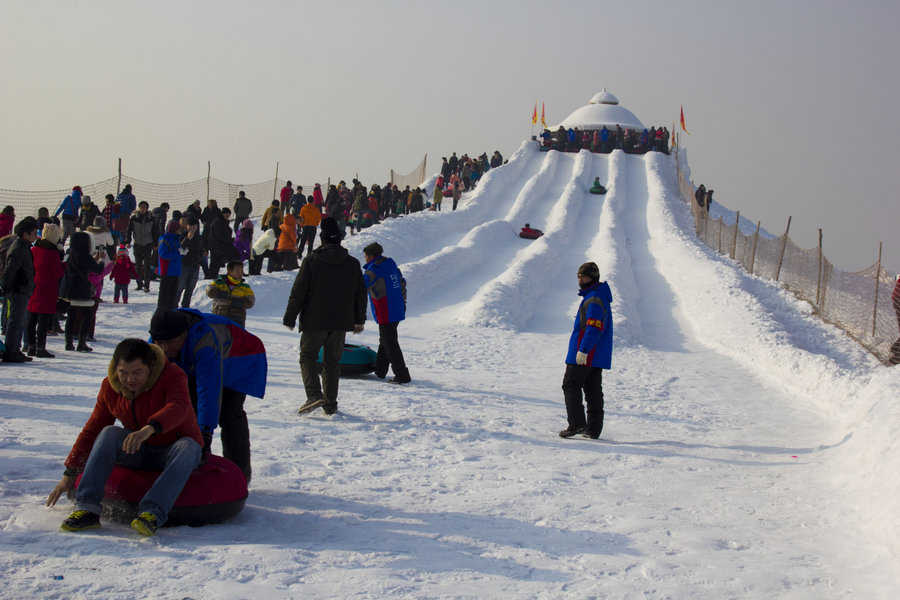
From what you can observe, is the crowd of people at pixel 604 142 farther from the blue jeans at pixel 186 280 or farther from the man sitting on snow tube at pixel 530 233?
the blue jeans at pixel 186 280

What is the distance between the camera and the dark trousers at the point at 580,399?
24.1ft

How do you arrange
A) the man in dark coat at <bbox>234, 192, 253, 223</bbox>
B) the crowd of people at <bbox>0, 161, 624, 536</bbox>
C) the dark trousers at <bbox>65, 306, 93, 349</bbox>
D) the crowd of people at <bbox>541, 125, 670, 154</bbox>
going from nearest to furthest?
1. the crowd of people at <bbox>0, 161, 624, 536</bbox>
2. the dark trousers at <bbox>65, 306, 93, 349</bbox>
3. the man in dark coat at <bbox>234, 192, 253, 223</bbox>
4. the crowd of people at <bbox>541, 125, 670, 154</bbox>

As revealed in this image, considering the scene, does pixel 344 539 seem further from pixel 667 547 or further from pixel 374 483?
pixel 667 547

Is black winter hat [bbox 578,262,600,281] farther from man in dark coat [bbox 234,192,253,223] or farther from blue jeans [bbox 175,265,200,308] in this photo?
man in dark coat [bbox 234,192,253,223]

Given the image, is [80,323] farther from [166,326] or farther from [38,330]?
[166,326]

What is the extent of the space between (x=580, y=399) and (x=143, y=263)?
36.0 feet

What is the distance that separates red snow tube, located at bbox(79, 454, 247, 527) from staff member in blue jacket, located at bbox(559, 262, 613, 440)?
3.57 metres

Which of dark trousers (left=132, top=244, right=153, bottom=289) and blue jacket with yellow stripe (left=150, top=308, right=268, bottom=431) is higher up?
dark trousers (left=132, top=244, right=153, bottom=289)

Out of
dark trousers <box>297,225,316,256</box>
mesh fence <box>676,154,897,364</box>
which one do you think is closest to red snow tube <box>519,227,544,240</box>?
mesh fence <box>676,154,897,364</box>

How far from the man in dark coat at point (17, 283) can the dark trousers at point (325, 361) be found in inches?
141

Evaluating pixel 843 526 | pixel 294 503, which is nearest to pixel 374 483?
pixel 294 503

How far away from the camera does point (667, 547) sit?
4648 millimetres

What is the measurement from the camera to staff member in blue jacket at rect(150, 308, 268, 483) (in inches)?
182

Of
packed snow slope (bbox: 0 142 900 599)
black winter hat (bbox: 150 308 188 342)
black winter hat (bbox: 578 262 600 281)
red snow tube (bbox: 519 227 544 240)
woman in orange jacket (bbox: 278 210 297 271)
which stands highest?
red snow tube (bbox: 519 227 544 240)
